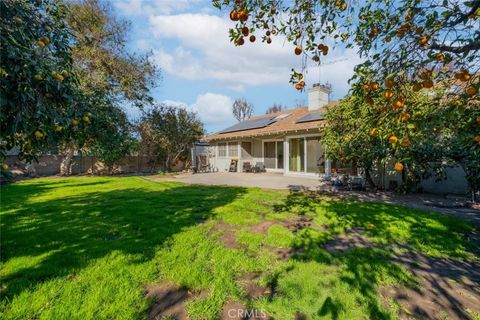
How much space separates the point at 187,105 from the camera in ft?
65.8

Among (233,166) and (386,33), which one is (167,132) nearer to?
(233,166)

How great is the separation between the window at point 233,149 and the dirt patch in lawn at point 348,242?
1454 centimetres

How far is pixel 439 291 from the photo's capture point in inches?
113

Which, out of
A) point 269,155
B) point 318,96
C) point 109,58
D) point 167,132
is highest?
point 109,58

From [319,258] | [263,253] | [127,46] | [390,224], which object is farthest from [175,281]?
[127,46]

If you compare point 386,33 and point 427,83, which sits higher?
point 386,33

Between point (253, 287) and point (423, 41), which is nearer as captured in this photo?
point (423, 41)

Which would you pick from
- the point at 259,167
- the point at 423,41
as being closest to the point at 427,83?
the point at 423,41

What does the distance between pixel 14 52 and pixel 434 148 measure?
916 cm

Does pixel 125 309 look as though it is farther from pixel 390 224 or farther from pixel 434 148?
pixel 434 148

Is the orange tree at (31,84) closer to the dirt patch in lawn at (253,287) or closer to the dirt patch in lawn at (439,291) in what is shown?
the dirt patch in lawn at (253,287)

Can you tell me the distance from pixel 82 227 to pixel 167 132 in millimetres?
14509

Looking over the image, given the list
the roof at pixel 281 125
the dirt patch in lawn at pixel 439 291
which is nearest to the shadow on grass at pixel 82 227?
the dirt patch in lawn at pixel 439 291

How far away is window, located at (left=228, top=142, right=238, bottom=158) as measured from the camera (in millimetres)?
19000
